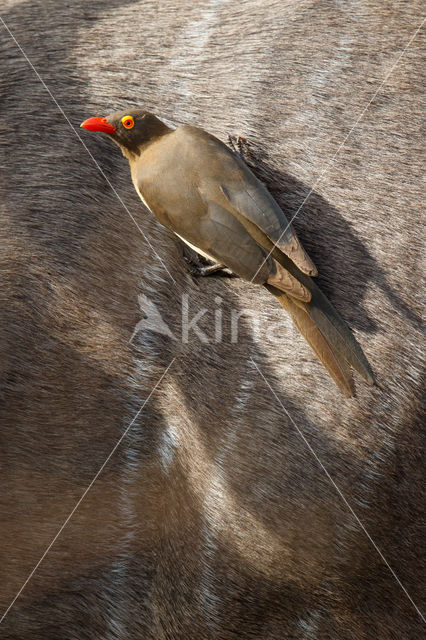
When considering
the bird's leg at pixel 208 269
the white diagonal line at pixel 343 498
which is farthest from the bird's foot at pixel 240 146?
the white diagonal line at pixel 343 498

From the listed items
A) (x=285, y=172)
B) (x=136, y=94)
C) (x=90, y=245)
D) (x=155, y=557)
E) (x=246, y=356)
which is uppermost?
(x=136, y=94)

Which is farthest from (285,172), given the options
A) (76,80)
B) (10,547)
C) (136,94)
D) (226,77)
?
(10,547)

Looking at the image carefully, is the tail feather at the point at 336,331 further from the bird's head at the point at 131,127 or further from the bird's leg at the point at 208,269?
the bird's head at the point at 131,127

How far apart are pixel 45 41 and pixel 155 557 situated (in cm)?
123

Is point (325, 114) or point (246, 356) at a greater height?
point (325, 114)

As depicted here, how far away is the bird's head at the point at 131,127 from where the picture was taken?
1270mm

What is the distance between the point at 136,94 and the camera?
1491mm

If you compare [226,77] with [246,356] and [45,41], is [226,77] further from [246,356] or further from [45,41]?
[246,356]

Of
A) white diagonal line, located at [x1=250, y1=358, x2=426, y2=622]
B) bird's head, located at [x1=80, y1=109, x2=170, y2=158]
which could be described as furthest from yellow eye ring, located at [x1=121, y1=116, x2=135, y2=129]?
white diagonal line, located at [x1=250, y1=358, x2=426, y2=622]

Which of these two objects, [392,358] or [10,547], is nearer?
[392,358]

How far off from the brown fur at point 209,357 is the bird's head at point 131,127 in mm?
191

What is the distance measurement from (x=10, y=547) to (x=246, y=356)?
0.68m

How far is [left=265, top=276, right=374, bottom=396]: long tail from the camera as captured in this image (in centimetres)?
125

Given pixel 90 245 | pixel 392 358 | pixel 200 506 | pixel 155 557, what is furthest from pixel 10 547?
pixel 392 358
